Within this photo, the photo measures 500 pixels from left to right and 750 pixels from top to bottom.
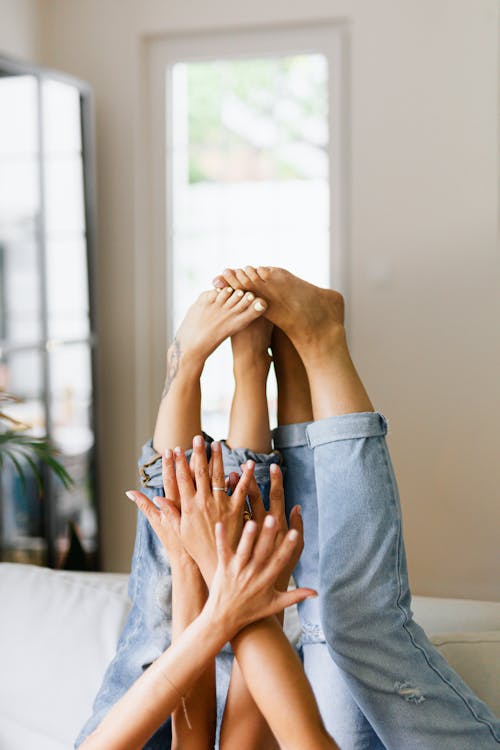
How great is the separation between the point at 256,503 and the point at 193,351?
0.35 m

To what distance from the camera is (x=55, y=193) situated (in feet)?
10.4

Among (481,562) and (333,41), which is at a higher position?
(333,41)

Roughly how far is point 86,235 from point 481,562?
1.96m

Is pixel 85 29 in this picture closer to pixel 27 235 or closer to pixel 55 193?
pixel 55 193

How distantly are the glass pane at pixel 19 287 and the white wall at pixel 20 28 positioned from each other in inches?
30.9

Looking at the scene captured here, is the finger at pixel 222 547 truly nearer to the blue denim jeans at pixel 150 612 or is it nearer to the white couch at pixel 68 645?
the blue denim jeans at pixel 150 612

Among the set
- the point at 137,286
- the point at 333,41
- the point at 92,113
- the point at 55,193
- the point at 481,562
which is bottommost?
the point at 481,562

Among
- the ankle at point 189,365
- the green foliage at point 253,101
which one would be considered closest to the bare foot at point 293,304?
the ankle at point 189,365

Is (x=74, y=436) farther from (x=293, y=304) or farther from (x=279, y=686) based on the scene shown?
(x=279, y=686)

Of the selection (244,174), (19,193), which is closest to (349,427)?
(19,193)

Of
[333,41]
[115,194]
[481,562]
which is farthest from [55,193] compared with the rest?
[481,562]

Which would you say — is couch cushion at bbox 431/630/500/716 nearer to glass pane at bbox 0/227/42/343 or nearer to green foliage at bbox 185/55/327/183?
glass pane at bbox 0/227/42/343

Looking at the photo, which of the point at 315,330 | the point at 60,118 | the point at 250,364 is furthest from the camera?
the point at 60,118

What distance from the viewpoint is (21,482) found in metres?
2.88
